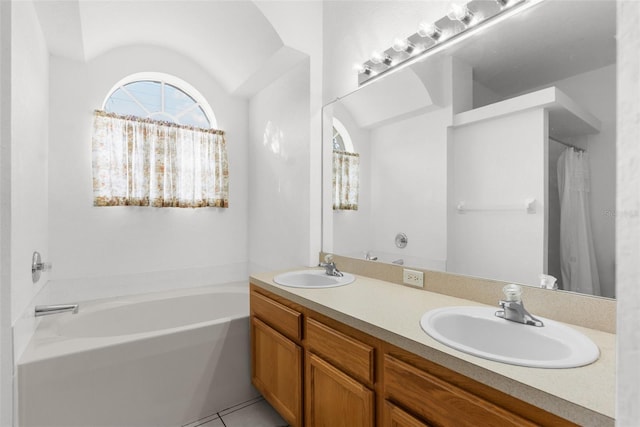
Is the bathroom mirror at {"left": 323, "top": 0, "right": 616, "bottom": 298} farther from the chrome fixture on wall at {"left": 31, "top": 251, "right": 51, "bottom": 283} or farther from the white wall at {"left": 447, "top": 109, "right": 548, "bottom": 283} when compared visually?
the chrome fixture on wall at {"left": 31, "top": 251, "right": 51, "bottom": 283}

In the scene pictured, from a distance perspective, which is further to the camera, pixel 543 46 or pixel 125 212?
pixel 125 212

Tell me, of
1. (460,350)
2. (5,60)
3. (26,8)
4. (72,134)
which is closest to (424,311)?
(460,350)

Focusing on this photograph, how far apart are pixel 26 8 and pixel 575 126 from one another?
272 cm

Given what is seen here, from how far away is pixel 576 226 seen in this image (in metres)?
1.25

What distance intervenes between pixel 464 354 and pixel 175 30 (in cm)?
306

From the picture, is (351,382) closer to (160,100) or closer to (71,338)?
(71,338)

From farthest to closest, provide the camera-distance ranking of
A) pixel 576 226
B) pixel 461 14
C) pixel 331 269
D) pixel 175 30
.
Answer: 1. pixel 175 30
2. pixel 331 269
3. pixel 461 14
4. pixel 576 226

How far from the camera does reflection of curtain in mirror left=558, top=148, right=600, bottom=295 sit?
3.95ft

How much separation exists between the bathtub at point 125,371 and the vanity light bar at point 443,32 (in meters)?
1.94

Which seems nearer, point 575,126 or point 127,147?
point 575,126

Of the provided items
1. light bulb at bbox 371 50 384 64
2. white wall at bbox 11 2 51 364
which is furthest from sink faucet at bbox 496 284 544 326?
white wall at bbox 11 2 51 364

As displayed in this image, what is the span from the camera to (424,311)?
4.43 feet

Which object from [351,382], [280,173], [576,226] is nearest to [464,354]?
[351,382]

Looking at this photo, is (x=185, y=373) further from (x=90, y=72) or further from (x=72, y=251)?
(x=90, y=72)
